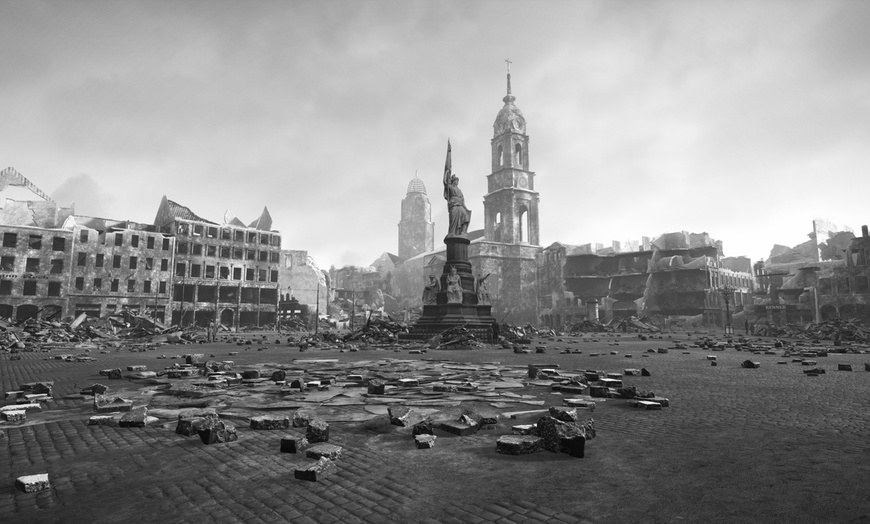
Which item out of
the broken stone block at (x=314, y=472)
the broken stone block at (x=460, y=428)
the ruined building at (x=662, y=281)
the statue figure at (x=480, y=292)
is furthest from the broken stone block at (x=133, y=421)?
the ruined building at (x=662, y=281)

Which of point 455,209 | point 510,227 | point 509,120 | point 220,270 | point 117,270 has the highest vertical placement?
point 509,120

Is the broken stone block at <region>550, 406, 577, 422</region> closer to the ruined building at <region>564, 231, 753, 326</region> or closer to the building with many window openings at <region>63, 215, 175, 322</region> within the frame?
the building with many window openings at <region>63, 215, 175, 322</region>

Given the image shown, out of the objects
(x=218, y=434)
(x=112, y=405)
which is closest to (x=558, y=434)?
(x=218, y=434)

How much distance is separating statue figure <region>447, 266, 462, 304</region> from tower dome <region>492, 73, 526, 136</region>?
4671cm

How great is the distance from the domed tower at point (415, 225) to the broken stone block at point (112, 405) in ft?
377

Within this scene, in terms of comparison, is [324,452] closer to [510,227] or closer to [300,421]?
[300,421]

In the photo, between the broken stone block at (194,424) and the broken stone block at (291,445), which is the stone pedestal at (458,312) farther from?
the broken stone block at (291,445)

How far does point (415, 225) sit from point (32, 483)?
400ft

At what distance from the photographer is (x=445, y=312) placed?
22328 millimetres

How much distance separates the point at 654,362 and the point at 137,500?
40.5 ft

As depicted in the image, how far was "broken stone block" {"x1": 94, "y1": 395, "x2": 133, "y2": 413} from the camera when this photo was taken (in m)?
5.48

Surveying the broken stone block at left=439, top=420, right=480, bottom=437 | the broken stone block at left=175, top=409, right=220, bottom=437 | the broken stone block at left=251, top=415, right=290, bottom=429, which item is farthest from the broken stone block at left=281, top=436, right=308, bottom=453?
the broken stone block at left=439, top=420, right=480, bottom=437

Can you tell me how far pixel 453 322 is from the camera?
21.5 metres

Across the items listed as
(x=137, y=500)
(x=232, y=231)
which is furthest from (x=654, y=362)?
(x=232, y=231)
